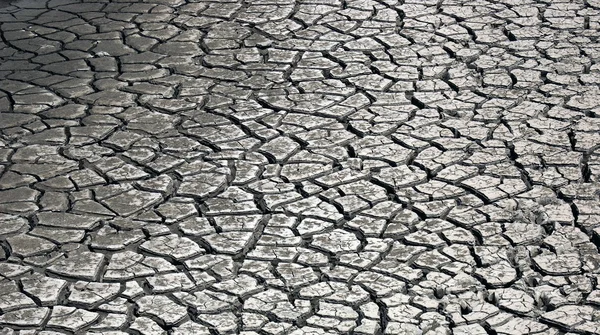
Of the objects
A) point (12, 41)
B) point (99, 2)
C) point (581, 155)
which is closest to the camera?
point (581, 155)

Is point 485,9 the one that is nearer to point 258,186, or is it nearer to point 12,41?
point 258,186

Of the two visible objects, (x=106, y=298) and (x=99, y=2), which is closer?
(x=106, y=298)

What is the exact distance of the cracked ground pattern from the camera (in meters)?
4.18

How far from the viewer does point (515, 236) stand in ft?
14.9

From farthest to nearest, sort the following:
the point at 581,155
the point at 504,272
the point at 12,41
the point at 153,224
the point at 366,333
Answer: the point at 12,41, the point at 581,155, the point at 153,224, the point at 504,272, the point at 366,333

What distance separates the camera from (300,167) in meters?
5.16

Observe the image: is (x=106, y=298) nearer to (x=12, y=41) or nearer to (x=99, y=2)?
(x=12, y=41)

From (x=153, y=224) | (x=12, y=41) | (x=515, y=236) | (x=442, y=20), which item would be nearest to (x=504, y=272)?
(x=515, y=236)

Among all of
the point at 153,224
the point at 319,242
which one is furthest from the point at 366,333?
the point at 153,224

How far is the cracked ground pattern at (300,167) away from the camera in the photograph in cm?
418

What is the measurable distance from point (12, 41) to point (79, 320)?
2970 mm

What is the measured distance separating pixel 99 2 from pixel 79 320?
3.56 m

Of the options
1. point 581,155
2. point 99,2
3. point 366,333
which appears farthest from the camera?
point 99,2

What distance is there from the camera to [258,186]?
4.99 m
